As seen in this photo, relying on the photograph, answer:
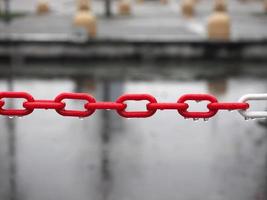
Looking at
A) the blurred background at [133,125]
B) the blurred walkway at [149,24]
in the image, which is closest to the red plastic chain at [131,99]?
the blurred background at [133,125]

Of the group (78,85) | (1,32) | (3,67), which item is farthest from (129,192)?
(1,32)

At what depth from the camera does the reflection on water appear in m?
6.61

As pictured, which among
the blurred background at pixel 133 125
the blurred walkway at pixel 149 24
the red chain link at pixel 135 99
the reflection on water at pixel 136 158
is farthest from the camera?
the blurred walkway at pixel 149 24

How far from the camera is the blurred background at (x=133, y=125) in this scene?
6.79 m

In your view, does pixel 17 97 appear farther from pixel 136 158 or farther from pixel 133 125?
pixel 133 125

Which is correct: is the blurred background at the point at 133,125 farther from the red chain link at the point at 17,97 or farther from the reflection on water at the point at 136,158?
the red chain link at the point at 17,97

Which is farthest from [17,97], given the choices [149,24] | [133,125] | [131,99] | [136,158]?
[149,24]

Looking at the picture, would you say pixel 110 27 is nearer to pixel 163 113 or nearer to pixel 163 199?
pixel 163 113

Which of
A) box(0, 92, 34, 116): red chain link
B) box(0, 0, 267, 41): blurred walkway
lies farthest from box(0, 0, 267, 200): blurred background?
box(0, 92, 34, 116): red chain link

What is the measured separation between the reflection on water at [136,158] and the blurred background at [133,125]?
0.01 meters

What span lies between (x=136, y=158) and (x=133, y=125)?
175cm

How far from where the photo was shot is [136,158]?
7734 millimetres

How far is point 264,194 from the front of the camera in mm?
6504

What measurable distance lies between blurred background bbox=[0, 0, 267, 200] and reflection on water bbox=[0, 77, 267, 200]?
0.04 feet
